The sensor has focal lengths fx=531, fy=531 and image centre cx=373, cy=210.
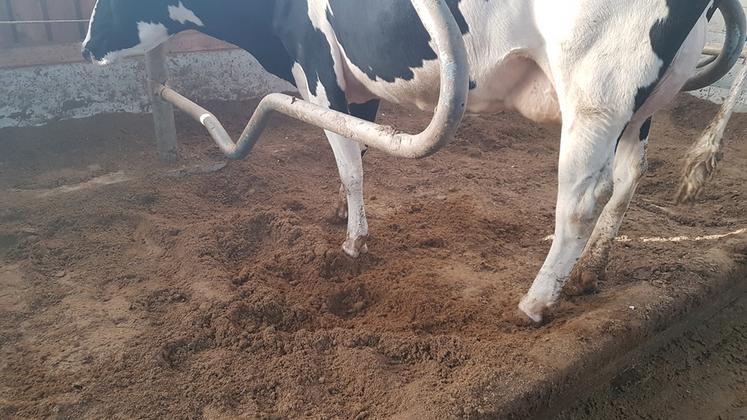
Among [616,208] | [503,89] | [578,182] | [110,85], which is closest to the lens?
[578,182]

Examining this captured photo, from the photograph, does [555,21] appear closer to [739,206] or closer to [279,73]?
[279,73]

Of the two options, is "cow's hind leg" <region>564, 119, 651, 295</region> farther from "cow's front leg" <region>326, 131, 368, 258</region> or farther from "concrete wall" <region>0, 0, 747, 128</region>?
"concrete wall" <region>0, 0, 747, 128</region>

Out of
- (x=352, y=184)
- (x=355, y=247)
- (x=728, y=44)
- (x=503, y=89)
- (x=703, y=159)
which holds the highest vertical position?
(x=728, y=44)

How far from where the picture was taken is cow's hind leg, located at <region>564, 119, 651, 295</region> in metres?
2.34

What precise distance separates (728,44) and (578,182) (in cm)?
90

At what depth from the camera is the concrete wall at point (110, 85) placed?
169 inches

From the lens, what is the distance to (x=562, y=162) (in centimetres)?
197

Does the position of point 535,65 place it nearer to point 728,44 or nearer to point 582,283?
point 728,44

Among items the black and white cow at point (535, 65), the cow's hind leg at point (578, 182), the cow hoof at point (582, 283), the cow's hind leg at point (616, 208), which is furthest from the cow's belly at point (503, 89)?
the cow hoof at point (582, 283)

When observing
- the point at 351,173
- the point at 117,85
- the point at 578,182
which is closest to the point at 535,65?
the point at 578,182

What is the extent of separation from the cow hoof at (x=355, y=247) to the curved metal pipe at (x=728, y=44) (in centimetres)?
172

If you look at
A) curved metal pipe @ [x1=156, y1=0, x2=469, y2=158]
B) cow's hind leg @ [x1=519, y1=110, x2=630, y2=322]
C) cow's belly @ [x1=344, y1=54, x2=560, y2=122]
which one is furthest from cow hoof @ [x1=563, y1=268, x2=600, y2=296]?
curved metal pipe @ [x1=156, y1=0, x2=469, y2=158]

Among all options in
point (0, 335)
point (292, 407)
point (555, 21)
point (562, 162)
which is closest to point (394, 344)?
point (292, 407)

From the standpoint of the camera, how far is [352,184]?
2.96m
